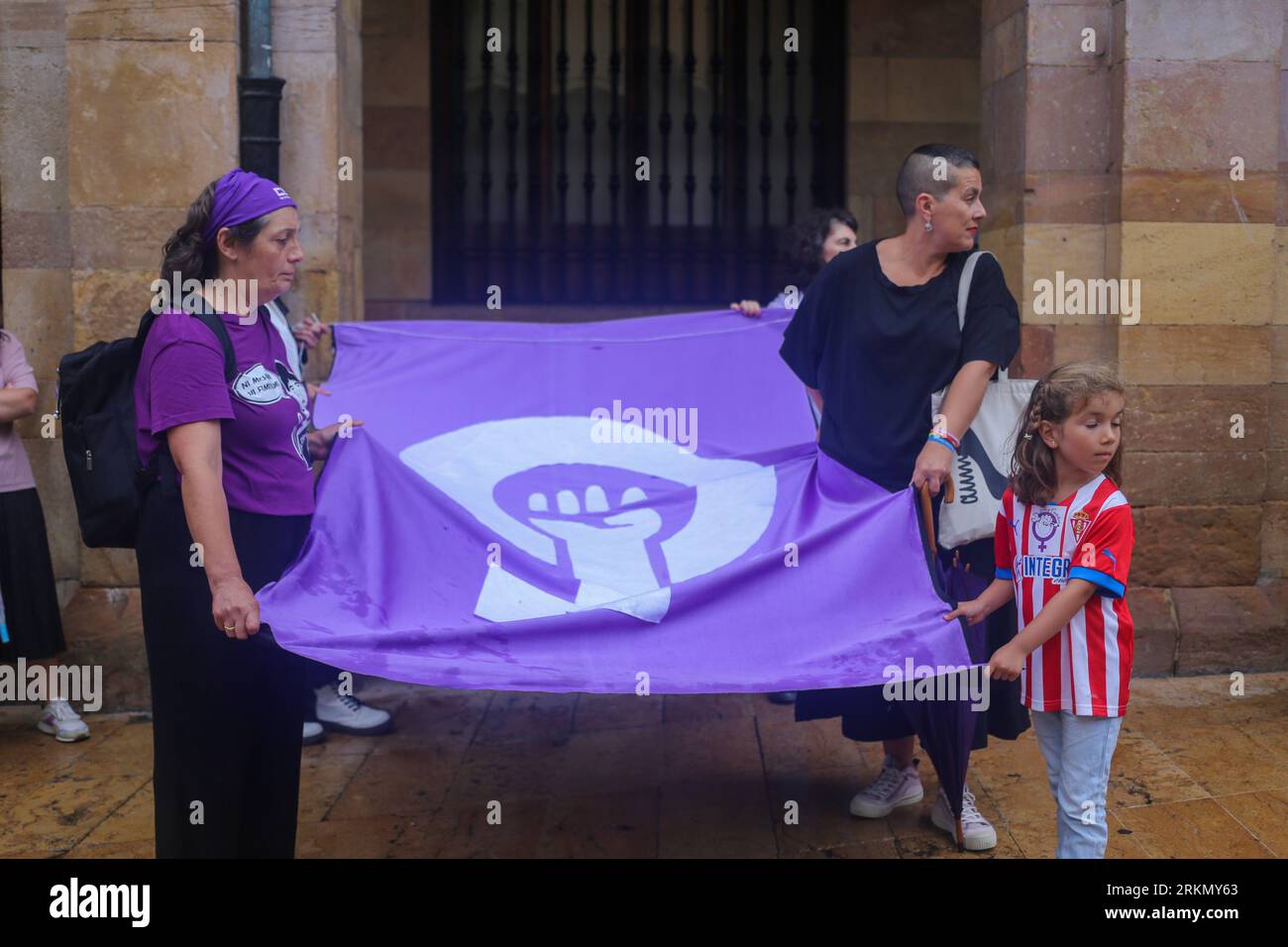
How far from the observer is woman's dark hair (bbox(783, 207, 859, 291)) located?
5730 mm

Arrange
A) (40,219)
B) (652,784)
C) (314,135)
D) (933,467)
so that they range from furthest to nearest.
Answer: (40,219), (314,135), (652,784), (933,467)

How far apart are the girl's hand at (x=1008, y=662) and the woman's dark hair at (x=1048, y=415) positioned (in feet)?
1.25

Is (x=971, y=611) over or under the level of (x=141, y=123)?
under

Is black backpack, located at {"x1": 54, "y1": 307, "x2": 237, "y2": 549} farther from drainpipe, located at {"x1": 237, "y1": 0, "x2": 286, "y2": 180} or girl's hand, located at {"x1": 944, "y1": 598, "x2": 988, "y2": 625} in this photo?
drainpipe, located at {"x1": 237, "y1": 0, "x2": 286, "y2": 180}

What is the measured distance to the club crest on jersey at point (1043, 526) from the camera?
11.2 feet

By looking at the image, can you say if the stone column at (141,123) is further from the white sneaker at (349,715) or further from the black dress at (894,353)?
the black dress at (894,353)

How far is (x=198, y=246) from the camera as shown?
137 inches

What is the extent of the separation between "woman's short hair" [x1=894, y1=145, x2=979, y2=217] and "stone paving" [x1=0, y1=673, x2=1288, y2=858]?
2.10 meters

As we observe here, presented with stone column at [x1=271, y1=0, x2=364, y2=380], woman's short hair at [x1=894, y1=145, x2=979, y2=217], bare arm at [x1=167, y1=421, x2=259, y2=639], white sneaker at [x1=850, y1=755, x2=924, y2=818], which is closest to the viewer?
bare arm at [x1=167, y1=421, x2=259, y2=639]

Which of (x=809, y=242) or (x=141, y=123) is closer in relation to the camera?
(x=809, y=242)

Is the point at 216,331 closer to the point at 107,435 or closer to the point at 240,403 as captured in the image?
the point at 240,403

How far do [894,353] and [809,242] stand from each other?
5.28 ft

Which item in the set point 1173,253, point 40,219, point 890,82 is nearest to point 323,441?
point 40,219

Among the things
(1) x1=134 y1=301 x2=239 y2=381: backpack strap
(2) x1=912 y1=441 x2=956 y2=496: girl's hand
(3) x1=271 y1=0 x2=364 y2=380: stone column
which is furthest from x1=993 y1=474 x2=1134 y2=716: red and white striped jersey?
(3) x1=271 y1=0 x2=364 y2=380: stone column
